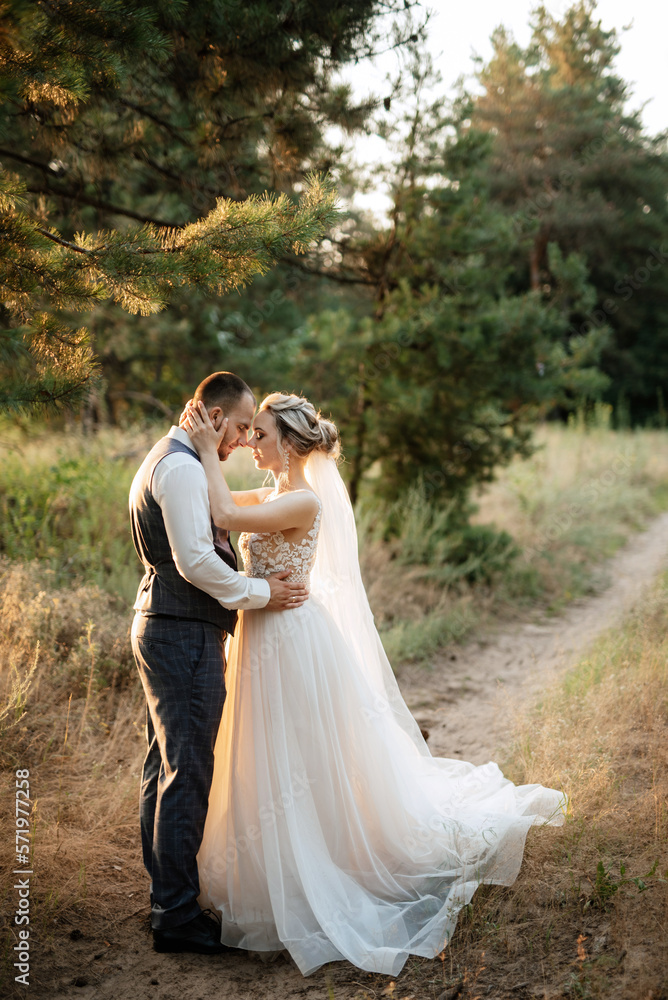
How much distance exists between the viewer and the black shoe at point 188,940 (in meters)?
2.85

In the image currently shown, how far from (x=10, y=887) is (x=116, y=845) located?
56 cm

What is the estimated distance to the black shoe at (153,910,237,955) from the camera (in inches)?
112

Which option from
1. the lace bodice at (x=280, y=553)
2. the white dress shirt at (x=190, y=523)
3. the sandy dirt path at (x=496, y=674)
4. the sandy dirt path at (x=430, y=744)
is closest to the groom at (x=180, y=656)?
the white dress shirt at (x=190, y=523)

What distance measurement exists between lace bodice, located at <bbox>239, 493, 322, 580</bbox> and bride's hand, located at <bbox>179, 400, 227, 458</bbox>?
41cm

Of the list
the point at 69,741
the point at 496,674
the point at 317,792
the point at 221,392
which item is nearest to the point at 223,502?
the point at 221,392

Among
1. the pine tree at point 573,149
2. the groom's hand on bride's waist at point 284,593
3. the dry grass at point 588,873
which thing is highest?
the pine tree at point 573,149

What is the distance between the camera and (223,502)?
2980 mm

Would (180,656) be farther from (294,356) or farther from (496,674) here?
(294,356)

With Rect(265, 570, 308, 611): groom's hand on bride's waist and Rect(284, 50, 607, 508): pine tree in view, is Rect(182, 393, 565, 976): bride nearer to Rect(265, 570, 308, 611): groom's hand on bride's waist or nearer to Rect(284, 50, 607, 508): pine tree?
Rect(265, 570, 308, 611): groom's hand on bride's waist

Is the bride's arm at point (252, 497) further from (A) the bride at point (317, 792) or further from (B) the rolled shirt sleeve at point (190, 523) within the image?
(B) the rolled shirt sleeve at point (190, 523)

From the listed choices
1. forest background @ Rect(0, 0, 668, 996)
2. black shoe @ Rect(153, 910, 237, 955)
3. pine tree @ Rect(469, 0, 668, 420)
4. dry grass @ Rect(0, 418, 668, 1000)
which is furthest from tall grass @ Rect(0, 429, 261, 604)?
pine tree @ Rect(469, 0, 668, 420)

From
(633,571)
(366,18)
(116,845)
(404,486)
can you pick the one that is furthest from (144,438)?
(633,571)

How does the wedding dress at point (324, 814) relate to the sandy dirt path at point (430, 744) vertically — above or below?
above

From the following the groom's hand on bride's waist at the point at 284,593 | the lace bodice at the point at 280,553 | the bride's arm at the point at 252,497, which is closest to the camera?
the groom's hand on bride's waist at the point at 284,593
